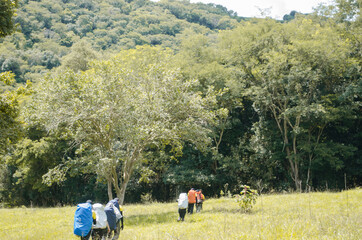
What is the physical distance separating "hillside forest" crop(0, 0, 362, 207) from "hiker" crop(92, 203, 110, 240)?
5211 mm

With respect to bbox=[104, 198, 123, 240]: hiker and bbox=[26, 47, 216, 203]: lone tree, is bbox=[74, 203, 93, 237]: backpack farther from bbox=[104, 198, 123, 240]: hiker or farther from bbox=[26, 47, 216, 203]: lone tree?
bbox=[26, 47, 216, 203]: lone tree

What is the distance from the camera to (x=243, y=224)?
8805 mm

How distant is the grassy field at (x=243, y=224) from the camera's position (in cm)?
662

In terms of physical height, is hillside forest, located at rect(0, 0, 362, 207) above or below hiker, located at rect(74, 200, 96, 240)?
above

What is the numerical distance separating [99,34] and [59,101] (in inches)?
3227

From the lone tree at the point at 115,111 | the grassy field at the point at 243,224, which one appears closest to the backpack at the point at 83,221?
the grassy field at the point at 243,224

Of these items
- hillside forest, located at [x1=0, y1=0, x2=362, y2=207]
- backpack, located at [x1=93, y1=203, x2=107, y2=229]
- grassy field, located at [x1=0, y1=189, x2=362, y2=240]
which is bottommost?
grassy field, located at [x1=0, y1=189, x2=362, y2=240]

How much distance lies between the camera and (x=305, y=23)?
25719mm

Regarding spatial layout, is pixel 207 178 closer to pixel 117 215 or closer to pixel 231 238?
pixel 117 215

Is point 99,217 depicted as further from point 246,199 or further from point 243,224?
point 246,199

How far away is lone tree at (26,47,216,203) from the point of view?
47.3 ft

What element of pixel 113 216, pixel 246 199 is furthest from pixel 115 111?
pixel 246 199

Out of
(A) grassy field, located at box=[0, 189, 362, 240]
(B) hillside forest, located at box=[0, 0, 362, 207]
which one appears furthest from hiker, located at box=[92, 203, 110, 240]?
(B) hillside forest, located at box=[0, 0, 362, 207]

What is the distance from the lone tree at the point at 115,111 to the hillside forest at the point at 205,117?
73 millimetres
